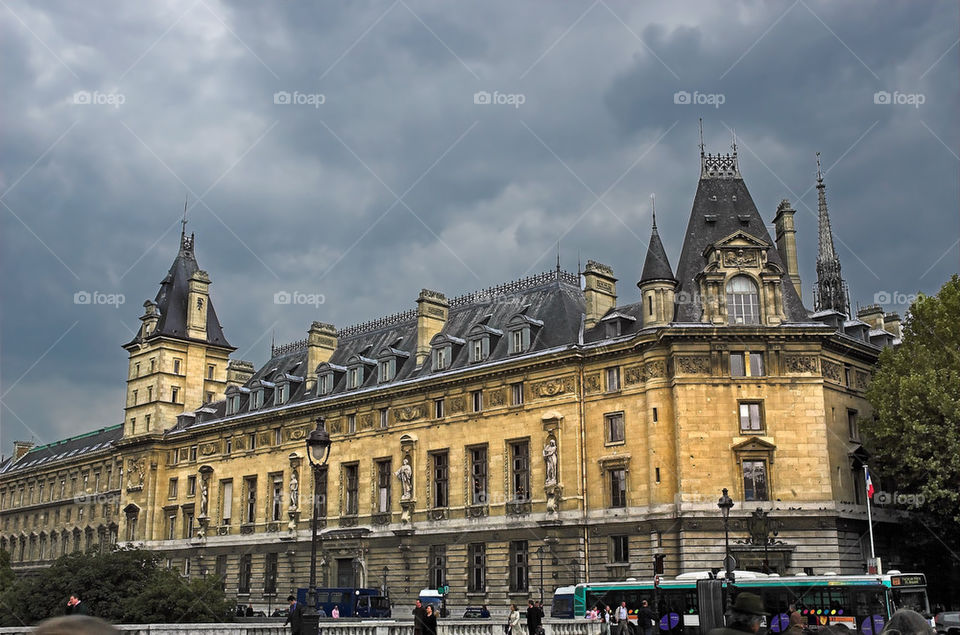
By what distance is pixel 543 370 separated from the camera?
49.4 metres

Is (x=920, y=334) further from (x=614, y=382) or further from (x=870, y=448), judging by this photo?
(x=614, y=382)

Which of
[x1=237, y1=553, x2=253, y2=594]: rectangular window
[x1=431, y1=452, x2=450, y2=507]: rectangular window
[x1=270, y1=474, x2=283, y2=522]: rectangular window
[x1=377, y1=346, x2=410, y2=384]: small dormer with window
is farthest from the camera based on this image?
[x1=237, y1=553, x2=253, y2=594]: rectangular window

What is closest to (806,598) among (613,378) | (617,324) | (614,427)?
(614,427)

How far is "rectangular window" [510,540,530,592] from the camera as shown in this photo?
155 ft

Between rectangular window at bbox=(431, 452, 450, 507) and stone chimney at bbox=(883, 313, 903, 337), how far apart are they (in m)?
28.6

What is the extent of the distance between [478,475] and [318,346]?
20280 mm

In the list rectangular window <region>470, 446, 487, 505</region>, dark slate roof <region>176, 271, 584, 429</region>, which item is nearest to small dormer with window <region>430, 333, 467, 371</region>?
dark slate roof <region>176, 271, 584, 429</region>

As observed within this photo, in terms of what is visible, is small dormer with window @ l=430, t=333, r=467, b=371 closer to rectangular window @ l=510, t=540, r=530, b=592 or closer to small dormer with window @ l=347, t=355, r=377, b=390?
small dormer with window @ l=347, t=355, r=377, b=390

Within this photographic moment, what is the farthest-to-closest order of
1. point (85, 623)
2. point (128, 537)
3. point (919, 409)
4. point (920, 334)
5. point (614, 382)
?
1. point (128, 537)
2. point (614, 382)
3. point (920, 334)
4. point (919, 409)
5. point (85, 623)

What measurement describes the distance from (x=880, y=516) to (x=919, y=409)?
7.34m

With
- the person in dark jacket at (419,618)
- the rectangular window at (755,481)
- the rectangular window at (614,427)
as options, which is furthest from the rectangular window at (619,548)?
the person in dark jacket at (419,618)

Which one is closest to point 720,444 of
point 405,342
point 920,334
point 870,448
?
point 870,448

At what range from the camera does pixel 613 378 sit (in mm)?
47125

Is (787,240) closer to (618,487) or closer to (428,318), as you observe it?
(618,487)
